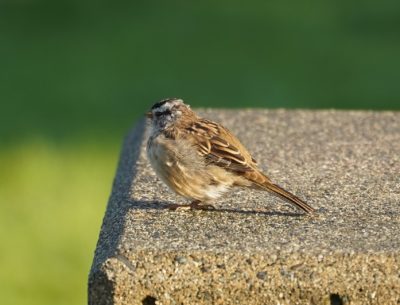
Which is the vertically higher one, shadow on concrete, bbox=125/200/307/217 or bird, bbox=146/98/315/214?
bird, bbox=146/98/315/214

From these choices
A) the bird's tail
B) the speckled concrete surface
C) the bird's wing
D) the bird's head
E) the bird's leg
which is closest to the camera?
the speckled concrete surface

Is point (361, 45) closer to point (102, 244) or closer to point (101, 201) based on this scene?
point (101, 201)

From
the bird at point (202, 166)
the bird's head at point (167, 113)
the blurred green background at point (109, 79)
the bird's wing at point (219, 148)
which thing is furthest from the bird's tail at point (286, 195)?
the blurred green background at point (109, 79)

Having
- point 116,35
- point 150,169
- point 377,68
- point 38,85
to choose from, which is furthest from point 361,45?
point 150,169

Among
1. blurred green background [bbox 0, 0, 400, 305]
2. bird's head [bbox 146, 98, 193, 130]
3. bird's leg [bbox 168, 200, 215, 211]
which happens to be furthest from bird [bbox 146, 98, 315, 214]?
blurred green background [bbox 0, 0, 400, 305]

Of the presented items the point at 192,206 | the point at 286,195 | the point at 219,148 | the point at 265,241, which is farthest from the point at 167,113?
the point at 265,241

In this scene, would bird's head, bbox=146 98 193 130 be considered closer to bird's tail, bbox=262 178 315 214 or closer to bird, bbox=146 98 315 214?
bird, bbox=146 98 315 214
